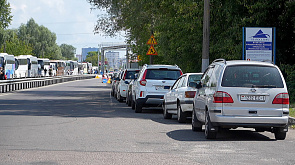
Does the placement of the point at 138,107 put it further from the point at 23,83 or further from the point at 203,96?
the point at 23,83

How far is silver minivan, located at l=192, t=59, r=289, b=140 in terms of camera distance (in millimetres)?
12195

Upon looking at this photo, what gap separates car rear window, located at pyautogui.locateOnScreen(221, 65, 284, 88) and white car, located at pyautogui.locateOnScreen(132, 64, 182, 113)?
8004 mm

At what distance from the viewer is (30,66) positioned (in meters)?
88.1

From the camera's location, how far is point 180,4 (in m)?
26.1

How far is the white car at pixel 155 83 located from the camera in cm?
2030

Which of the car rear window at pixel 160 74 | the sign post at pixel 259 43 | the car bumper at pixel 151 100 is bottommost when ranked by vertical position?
the car bumper at pixel 151 100

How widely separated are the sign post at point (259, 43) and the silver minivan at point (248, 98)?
28.2 ft

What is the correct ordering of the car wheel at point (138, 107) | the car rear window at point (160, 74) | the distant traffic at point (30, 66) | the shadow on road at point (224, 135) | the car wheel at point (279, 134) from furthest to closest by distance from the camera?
1. the distant traffic at point (30, 66)
2. the car wheel at point (138, 107)
3. the car rear window at point (160, 74)
4. the shadow on road at point (224, 135)
5. the car wheel at point (279, 134)

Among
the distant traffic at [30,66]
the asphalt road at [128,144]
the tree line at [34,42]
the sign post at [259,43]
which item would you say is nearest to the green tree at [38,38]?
the tree line at [34,42]

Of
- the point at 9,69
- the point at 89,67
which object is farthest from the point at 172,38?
the point at 89,67

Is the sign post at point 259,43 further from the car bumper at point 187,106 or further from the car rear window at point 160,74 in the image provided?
the car bumper at point 187,106

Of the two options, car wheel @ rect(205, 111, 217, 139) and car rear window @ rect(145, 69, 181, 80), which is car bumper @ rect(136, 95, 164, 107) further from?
car wheel @ rect(205, 111, 217, 139)

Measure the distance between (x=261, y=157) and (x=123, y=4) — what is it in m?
30.0

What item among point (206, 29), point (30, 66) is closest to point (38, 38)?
point (30, 66)
